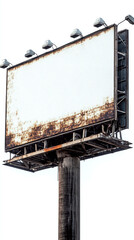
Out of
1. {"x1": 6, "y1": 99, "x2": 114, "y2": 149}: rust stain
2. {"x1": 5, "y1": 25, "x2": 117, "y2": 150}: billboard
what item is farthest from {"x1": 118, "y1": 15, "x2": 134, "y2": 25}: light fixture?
{"x1": 6, "y1": 99, "x2": 114, "y2": 149}: rust stain

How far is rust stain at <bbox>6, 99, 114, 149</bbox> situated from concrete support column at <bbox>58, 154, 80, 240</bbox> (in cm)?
272

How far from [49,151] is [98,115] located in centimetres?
537

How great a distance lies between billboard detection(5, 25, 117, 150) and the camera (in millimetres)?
99000

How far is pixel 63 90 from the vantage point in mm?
102500

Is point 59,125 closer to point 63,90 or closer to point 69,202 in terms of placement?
point 63,90

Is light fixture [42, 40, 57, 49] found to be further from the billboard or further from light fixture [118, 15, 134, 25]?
light fixture [118, 15, 134, 25]

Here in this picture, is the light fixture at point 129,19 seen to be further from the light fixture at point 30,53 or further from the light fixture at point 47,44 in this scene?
the light fixture at point 30,53

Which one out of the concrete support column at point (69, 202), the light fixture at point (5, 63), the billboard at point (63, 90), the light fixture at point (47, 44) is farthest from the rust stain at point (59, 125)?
the light fixture at point (47, 44)

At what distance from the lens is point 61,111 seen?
10194cm

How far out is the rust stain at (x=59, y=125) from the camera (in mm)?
98312

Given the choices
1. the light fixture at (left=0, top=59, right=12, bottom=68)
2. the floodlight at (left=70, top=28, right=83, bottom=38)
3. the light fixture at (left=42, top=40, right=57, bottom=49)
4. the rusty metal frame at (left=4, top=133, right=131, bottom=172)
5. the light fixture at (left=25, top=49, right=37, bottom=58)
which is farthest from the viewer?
the light fixture at (left=0, top=59, right=12, bottom=68)

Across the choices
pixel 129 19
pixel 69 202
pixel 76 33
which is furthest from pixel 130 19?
pixel 69 202

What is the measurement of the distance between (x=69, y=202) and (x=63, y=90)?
8.07 m

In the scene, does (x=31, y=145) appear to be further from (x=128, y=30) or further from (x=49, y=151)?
(x=128, y=30)
